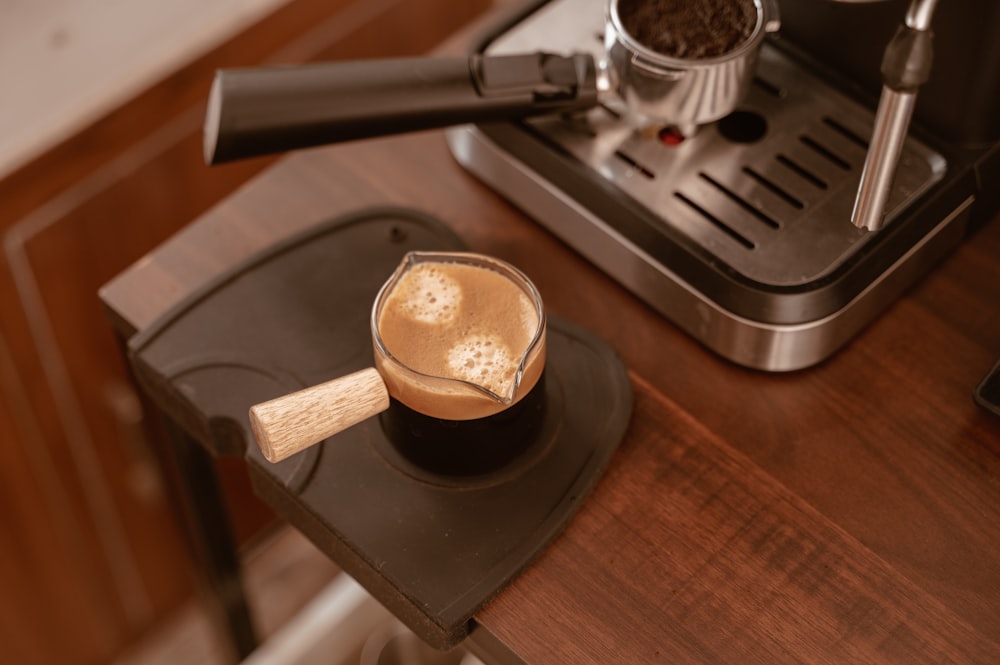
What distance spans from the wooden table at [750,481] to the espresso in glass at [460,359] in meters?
0.07

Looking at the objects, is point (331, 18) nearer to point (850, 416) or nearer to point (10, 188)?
point (10, 188)

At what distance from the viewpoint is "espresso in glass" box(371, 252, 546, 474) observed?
66 centimetres

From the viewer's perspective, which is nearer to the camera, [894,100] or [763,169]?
[894,100]

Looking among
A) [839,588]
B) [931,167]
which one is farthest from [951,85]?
[839,588]

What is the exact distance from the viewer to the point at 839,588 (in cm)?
68

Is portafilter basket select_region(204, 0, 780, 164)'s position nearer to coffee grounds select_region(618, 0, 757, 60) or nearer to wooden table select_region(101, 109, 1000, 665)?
coffee grounds select_region(618, 0, 757, 60)

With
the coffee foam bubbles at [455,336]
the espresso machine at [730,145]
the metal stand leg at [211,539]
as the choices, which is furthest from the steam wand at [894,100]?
the metal stand leg at [211,539]

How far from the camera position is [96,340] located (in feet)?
3.86

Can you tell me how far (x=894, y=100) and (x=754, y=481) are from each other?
0.24 meters

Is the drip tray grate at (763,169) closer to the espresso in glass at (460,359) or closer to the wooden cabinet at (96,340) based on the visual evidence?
the espresso in glass at (460,359)

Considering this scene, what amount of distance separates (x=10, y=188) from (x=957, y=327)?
2.45 feet

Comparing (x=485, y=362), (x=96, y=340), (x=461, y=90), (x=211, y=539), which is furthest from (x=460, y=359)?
(x=96, y=340)

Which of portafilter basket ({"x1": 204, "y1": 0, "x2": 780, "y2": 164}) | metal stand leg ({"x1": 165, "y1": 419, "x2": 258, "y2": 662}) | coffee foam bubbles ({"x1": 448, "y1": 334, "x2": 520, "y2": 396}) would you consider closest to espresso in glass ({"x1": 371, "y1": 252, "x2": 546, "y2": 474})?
coffee foam bubbles ({"x1": 448, "y1": 334, "x2": 520, "y2": 396})

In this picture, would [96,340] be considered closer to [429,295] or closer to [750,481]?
[429,295]
